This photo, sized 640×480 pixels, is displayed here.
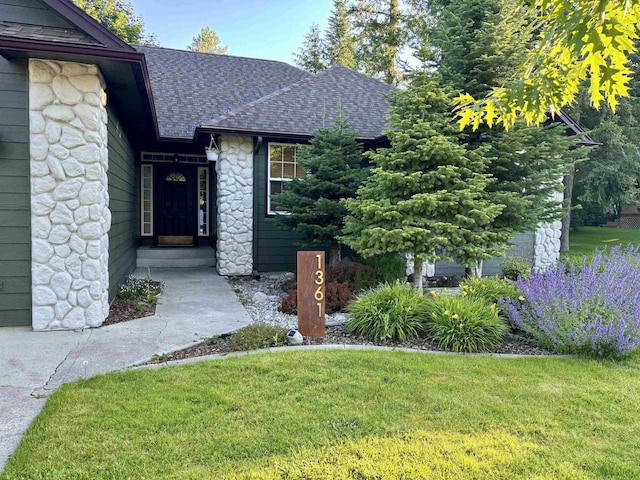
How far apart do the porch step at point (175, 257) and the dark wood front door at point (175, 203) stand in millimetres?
1001

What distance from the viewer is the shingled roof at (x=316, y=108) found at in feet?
28.2

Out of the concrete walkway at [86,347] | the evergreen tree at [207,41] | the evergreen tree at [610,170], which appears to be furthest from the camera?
the evergreen tree at [207,41]

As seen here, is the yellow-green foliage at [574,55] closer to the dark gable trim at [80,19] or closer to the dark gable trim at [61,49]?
the dark gable trim at [61,49]

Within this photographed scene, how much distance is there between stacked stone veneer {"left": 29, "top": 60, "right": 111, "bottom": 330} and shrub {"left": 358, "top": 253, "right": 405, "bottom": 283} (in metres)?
4.35

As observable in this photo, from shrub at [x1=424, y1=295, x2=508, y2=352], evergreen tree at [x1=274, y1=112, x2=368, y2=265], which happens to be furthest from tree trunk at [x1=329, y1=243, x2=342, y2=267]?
shrub at [x1=424, y1=295, x2=508, y2=352]

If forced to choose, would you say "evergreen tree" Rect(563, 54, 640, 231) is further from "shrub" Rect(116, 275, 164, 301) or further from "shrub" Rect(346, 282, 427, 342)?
"shrub" Rect(116, 275, 164, 301)

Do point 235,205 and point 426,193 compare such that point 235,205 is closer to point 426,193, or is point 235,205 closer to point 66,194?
point 66,194

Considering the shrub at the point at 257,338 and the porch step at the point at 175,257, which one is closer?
the shrub at the point at 257,338

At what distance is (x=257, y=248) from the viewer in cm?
916

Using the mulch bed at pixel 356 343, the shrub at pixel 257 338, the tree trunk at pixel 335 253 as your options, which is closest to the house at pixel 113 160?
the tree trunk at pixel 335 253

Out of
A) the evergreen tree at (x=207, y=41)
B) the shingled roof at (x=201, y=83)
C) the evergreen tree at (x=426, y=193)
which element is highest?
the evergreen tree at (x=207, y=41)

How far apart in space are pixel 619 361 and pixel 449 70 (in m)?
4.43

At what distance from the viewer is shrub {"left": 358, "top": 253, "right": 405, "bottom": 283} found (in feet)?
24.2

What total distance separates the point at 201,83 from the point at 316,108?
393 centimetres
